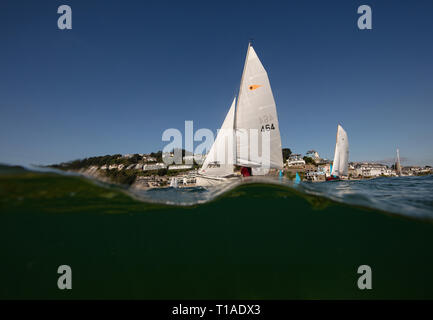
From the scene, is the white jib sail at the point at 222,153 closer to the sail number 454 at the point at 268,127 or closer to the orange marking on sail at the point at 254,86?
the sail number 454 at the point at 268,127

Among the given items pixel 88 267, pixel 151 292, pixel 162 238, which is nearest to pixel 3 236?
pixel 88 267

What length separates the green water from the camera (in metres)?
5.01

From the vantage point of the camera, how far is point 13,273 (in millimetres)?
6730

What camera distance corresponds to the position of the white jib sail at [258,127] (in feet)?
32.4

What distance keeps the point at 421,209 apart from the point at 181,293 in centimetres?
878

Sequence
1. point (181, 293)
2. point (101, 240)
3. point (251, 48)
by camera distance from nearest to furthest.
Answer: point (181, 293)
point (101, 240)
point (251, 48)

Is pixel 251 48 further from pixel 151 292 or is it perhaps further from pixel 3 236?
pixel 3 236

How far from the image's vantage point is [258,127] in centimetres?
998

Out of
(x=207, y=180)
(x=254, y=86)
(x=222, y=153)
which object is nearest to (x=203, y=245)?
→ (x=207, y=180)

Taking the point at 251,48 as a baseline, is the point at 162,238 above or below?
below

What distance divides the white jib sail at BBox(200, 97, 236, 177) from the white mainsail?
21.7 metres

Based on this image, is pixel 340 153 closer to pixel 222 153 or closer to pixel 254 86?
pixel 222 153
